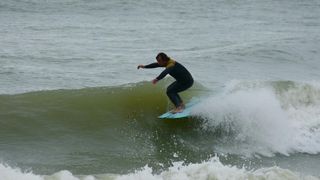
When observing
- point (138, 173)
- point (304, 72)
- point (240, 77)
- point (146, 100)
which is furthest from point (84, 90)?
point (304, 72)

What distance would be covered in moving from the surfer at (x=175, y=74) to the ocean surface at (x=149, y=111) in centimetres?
61

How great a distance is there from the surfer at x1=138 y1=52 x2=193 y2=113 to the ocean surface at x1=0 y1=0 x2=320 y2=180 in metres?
0.61

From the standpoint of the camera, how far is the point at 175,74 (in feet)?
38.0

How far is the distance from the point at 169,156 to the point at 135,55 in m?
11.6

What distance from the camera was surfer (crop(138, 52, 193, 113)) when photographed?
11415 mm

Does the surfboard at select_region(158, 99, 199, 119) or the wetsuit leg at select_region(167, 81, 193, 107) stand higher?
the wetsuit leg at select_region(167, 81, 193, 107)

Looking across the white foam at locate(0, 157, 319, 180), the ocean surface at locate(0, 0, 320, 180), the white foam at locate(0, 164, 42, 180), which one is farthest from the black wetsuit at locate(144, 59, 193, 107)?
the white foam at locate(0, 164, 42, 180)

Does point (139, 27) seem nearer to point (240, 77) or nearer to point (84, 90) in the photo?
point (240, 77)

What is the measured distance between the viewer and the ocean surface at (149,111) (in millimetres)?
9914

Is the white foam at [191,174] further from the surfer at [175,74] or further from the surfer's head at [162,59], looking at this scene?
the surfer's head at [162,59]

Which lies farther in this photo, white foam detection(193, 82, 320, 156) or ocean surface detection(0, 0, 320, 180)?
white foam detection(193, 82, 320, 156)

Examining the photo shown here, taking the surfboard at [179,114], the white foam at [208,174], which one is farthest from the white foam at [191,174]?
the surfboard at [179,114]

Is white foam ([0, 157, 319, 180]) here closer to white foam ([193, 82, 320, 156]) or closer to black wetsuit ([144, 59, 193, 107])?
white foam ([193, 82, 320, 156])

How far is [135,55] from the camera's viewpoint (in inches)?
859
